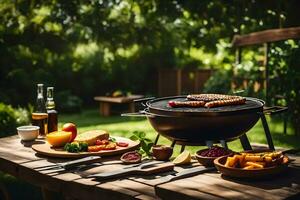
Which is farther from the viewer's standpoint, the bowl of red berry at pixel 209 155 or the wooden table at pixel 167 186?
the bowl of red berry at pixel 209 155

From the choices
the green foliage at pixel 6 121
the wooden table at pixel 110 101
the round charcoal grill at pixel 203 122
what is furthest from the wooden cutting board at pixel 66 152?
the wooden table at pixel 110 101

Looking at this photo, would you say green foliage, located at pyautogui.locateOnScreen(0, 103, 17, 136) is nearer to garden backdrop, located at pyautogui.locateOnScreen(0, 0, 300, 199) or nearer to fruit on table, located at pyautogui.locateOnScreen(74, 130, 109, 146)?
garden backdrop, located at pyautogui.locateOnScreen(0, 0, 300, 199)

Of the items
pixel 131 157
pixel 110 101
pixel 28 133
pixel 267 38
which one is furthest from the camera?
pixel 110 101

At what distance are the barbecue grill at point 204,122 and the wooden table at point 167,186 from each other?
1.51 feet

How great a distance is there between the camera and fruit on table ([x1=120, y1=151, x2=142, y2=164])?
9.94 feet

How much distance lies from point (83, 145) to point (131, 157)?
387 mm

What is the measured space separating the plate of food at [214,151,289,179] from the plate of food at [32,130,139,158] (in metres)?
0.87

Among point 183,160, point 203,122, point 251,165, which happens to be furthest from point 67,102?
point 251,165

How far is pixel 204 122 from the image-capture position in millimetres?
3279

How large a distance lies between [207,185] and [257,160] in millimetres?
374

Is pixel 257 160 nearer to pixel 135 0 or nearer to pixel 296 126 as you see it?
pixel 296 126

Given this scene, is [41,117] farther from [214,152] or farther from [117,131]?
[117,131]

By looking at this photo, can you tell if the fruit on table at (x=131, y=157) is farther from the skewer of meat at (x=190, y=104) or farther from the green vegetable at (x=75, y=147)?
the skewer of meat at (x=190, y=104)

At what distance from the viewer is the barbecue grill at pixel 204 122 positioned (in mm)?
3256
